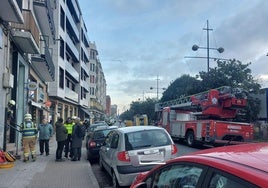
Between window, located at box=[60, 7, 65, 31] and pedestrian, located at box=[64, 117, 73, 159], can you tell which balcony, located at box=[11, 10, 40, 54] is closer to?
pedestrian, located at box=[64, 117, 73, 159]

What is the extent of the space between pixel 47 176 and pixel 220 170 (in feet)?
29.4

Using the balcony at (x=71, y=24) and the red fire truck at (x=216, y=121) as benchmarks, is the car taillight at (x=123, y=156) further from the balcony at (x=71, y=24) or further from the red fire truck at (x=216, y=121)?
the balcony at (x=71, y=24)

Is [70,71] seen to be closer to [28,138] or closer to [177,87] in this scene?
[177,87]

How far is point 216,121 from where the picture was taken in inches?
770

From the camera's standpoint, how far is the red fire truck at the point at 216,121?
19469 mm

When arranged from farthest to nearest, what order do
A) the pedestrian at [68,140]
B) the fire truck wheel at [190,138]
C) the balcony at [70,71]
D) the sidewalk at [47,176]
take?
the balcony at [70,71]
the fire truck wheel at [190,138]
the pedestrian at [68,140]
the sidewalk at [47,176]

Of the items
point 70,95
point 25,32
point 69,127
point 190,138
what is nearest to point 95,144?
point 69,127

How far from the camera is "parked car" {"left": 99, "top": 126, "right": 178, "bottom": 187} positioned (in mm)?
8719

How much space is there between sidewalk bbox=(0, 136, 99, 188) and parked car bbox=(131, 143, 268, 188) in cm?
611

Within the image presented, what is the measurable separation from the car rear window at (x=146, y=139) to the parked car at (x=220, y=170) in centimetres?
530

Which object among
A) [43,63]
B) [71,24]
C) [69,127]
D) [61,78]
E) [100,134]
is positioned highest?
[71,24]

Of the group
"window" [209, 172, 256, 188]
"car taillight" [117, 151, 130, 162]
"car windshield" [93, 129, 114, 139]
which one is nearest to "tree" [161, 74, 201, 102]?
"car windshield" [93, 129, 114, 139]

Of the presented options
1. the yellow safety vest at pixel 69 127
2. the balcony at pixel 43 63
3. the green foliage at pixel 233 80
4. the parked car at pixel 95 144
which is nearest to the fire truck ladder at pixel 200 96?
the green foliage at pixel 233 80

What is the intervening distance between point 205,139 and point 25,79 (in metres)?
10.4
